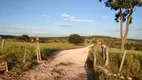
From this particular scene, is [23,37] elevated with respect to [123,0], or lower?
lower

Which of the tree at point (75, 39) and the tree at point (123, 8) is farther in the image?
the tree at point (75, 39)

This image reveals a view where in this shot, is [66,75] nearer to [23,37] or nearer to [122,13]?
[122,13]

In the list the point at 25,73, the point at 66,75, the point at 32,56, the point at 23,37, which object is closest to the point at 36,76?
the point at 25,73

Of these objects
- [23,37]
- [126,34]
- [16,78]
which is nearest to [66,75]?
[16,78]

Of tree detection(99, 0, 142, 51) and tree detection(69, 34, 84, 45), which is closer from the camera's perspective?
tree detection(99, 0, 142, 51)

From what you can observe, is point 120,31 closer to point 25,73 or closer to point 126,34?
point 126,34

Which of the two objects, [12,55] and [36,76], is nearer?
[36,76]

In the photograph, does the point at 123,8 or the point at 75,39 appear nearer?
the point at 123,8

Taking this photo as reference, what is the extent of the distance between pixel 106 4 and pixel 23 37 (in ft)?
136

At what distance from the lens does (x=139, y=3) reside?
100ft

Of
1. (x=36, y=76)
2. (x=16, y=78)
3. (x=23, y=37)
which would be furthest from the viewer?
(x=23, y=37)

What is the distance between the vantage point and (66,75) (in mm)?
13047

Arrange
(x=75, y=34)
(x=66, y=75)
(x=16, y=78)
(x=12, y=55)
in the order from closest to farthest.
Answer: (x=16, y=78)
(x=66, y=75)
(x=12, y=55)
(x=75, y=34)

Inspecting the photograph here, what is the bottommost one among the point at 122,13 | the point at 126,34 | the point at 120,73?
the point at 120,73
